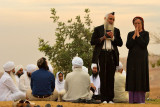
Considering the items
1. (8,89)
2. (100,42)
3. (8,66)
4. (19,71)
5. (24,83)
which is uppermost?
(100,42)

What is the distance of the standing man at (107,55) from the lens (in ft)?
44.4

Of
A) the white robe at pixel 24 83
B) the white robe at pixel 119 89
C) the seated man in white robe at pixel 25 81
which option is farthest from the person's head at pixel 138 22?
the white robe at pixel 24 83

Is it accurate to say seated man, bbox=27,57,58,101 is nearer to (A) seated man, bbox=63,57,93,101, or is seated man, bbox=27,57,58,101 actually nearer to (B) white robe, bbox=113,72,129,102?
(A) seated man, bbox=63,57,93,101

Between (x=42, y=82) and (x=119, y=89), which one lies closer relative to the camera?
(x=42, y=82)

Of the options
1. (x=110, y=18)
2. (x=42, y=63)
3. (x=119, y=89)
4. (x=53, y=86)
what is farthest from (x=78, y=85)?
(x=119, y=89)

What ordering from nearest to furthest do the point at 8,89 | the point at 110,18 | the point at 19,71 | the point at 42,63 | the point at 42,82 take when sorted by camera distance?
the point at 110,18
the point at 42,63
the point at 42,82
the point at 8,89
the point at 19,71

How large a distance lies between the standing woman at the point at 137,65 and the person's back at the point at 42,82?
2267 mm

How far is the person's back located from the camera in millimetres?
14133

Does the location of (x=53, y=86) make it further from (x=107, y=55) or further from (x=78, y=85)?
(x=107, y=55)

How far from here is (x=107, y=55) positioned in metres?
13.6

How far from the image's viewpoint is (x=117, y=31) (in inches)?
546

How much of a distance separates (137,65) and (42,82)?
2.73 meters

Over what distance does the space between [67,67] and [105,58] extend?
14.2 m

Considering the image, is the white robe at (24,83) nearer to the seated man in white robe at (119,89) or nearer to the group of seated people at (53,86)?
the group of seated people at (53,86)
